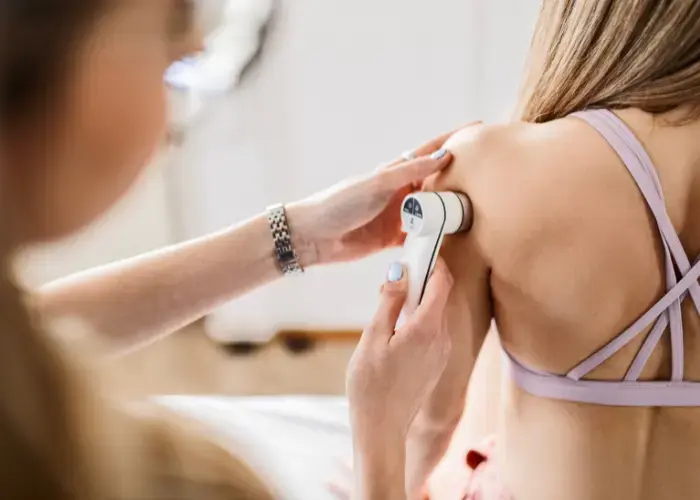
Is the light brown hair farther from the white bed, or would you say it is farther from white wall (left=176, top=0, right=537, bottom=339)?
white wall (left=176, top=0, right=537, bottom=339)

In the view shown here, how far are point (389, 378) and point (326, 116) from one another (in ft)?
4.95

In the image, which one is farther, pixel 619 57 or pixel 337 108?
pixel 337 108

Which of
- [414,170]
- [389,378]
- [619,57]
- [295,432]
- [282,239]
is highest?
[619,57]

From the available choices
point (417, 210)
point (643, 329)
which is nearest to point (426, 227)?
point (417, 210)

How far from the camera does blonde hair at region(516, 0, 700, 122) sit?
77cm

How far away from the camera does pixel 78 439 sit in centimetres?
41

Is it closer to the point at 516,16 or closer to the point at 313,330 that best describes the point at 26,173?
the point at 516,16

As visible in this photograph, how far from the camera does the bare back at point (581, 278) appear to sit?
76cm

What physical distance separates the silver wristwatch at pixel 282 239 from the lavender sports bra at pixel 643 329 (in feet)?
1.34

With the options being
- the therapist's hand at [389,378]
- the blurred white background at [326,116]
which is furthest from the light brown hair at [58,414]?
the blurred white background at [326,116]

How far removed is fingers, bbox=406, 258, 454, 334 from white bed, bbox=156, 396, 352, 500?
0.37 metres

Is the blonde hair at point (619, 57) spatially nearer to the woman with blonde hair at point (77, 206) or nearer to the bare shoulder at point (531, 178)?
the bare shoulder at point (531, 178)

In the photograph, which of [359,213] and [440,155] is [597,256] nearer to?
[440,155]

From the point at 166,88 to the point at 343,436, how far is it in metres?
0.82
